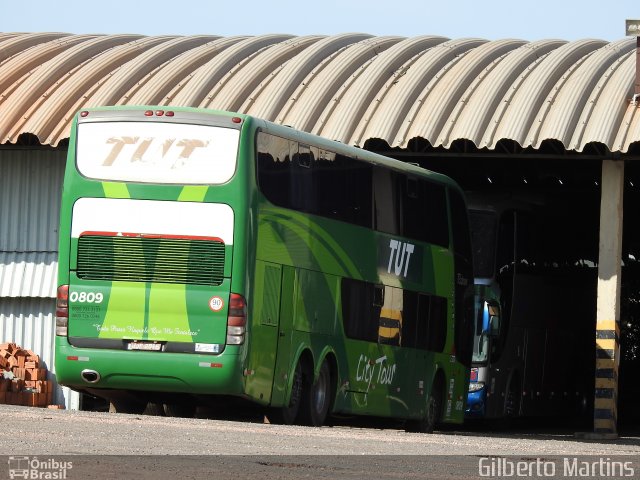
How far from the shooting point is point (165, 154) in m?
18.8

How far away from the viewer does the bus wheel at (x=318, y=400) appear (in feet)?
66.4

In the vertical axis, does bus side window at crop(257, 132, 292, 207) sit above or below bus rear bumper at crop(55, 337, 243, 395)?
above

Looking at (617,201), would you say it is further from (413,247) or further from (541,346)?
(541,346)

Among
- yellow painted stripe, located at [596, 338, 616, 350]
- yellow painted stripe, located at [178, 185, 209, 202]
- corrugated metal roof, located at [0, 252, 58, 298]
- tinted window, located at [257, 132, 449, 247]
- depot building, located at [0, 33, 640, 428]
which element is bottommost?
yellow painted stripe, located at [596, 338, 616, 350]

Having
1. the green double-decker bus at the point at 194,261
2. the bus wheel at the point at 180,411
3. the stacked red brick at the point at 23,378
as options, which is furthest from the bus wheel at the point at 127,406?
the stacked red brick at the point at 23,378

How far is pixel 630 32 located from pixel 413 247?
4.79 meters

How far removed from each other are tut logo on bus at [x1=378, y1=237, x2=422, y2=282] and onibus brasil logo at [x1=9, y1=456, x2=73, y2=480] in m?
11.5

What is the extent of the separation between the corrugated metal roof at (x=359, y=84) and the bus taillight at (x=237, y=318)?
22.6 feet


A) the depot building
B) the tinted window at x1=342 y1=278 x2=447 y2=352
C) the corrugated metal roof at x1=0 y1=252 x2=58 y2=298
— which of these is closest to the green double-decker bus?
the tinted window at x1=342 y1=278 x2=447 y2=352

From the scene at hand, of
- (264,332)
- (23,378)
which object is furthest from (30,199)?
(264,332)

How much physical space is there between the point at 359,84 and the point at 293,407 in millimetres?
8246

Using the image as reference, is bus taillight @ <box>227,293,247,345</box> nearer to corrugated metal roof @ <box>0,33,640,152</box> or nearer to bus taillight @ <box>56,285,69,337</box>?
bus taillight @ <box>56,285,69,337</box>

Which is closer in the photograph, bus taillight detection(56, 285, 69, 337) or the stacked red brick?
bus taillight detection(56, 285, 69, 337)

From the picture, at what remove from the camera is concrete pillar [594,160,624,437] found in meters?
24.2
